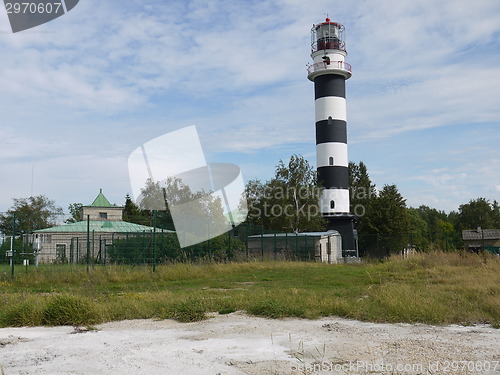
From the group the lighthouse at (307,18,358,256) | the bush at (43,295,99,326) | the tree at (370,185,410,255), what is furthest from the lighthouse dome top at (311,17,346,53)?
the bush at (43,295,99,326)

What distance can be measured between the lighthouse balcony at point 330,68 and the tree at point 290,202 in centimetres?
748

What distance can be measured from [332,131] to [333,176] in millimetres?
3230

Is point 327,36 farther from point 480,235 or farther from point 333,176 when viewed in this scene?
point 480,235

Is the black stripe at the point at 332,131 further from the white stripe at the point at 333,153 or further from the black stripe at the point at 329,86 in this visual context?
the black stripe at the point at 329,86

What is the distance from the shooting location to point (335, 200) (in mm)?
35000

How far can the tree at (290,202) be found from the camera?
36.1 metres

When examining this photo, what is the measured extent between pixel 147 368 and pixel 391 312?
158 inches

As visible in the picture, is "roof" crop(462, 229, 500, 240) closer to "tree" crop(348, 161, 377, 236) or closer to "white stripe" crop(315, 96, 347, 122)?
"tree" crop(348, 161, 377, 236)

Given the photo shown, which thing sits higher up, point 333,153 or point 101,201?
point 333,153

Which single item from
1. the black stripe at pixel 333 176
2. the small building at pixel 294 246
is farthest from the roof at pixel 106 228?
the black stripe at pixel 333 176

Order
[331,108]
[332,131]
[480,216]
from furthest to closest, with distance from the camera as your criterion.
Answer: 1. [480,216]
2. [331,108]
3. [332,131]

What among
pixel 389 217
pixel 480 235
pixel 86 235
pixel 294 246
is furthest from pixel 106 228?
pixel 480 235

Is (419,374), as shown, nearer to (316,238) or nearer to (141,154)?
(141,154)

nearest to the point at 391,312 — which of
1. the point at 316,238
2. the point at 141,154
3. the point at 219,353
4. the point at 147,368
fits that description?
the point at 219,353
